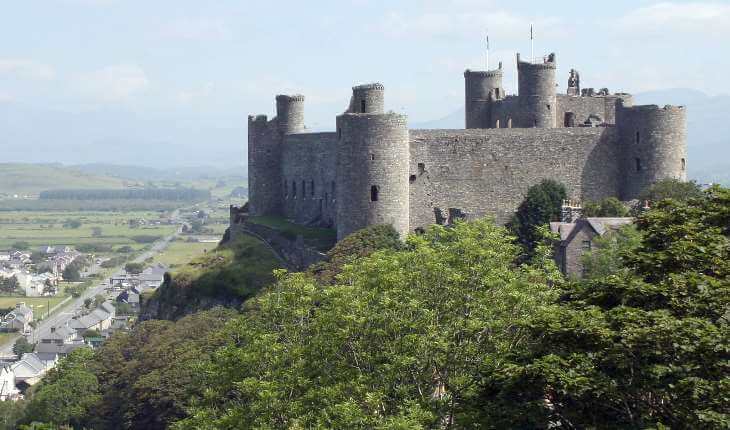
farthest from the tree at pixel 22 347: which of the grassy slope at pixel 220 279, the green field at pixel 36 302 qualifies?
the grassy slope at pixel 220 279

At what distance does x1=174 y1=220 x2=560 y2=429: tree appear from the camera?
89.2ft

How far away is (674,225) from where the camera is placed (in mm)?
27531

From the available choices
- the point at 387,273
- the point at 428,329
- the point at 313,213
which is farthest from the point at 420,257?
the point at 313,213

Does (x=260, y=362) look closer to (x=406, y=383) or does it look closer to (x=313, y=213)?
(x=406, y=383)

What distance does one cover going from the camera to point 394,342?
28578 mm

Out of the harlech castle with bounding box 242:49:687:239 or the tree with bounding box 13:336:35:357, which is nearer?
the harlech castle with bounding box 242:49:687:239

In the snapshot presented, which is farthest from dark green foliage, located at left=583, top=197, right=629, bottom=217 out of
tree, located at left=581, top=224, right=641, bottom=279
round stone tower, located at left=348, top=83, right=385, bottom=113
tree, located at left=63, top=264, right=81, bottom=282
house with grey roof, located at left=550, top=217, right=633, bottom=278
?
tree, located at left=63, top=264, right=81, bottom=282

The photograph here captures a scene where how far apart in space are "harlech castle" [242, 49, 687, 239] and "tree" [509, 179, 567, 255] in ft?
2.84

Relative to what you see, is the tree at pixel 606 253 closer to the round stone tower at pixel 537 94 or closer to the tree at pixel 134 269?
the round stone tower at pixel 537 94

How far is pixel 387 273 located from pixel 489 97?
111 feet

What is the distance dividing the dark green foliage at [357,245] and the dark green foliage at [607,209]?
8.51 m

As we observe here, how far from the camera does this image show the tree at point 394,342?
27203mm

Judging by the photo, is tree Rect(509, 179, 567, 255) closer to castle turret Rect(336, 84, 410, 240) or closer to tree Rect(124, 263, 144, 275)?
castle turret Rect(336, 84, 410, 240)

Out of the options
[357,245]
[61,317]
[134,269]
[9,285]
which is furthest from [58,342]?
[357,245]
